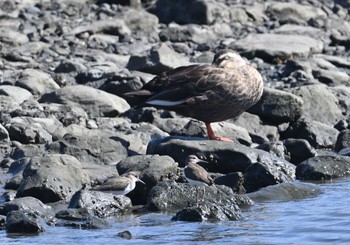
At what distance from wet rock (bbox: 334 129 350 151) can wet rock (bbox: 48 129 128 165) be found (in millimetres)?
3329

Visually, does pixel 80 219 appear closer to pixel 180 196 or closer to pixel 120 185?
pixel 120 185

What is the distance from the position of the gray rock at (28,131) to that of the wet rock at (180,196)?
2895mm

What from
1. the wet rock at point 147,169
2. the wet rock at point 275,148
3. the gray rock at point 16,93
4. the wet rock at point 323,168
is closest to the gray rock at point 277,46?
the gray rock at point 16,93

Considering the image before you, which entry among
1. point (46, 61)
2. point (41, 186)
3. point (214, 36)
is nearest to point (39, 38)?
point (46, 61)

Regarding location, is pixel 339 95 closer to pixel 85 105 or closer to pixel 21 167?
pixel 85 105

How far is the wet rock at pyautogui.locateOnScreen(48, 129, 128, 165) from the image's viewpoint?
41.8 ft

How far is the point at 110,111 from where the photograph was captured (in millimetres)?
15164

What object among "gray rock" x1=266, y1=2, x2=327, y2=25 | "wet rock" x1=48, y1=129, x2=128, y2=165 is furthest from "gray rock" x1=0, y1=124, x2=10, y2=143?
"gray rock" x1=266, y1=2, x2=327, y2=25

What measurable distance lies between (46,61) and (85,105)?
2.85m

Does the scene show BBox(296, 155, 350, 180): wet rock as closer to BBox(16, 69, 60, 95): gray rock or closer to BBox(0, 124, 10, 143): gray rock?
BBox(0, 124, 10, 143): gray rock

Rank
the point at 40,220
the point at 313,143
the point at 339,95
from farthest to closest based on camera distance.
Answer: the point at 339,95, the point at 313,143, the point at 40,220

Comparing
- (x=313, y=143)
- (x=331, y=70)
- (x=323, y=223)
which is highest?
(x=331, y=70)

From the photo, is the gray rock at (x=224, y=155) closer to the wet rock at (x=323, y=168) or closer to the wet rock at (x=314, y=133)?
the wet rock at (x=323, y=168)

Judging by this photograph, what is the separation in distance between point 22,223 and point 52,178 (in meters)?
1.36
